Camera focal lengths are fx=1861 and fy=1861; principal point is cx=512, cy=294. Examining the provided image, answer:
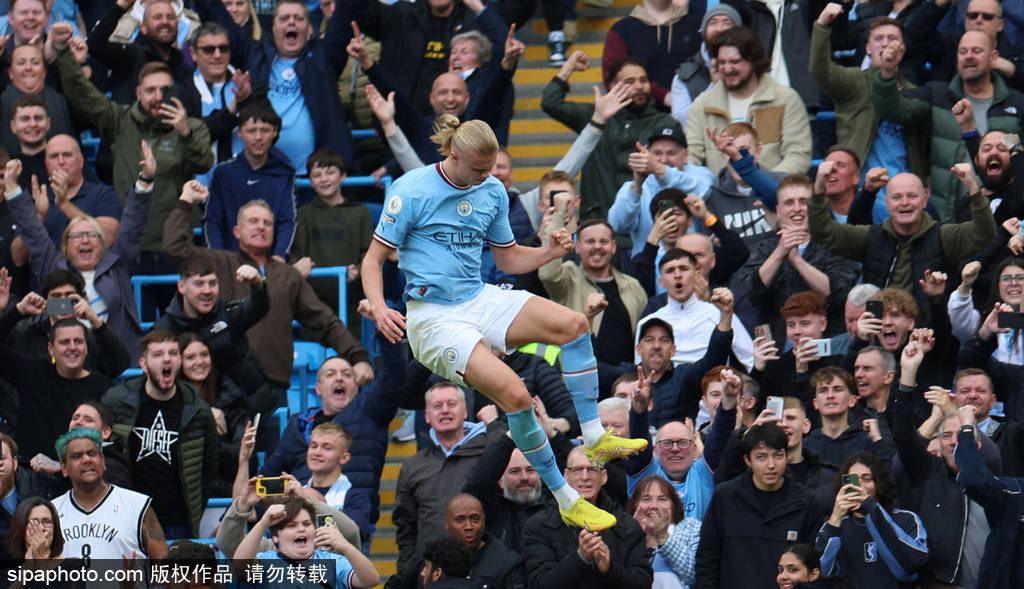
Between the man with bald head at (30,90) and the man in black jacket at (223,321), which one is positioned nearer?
the man in black jacket at (223,321)

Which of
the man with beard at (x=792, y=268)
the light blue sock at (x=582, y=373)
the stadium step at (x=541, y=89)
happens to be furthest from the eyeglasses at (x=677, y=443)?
the stadium step at (x=541, y=89)

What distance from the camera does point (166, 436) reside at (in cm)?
1238

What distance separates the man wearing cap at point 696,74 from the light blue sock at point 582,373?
603 centimetres

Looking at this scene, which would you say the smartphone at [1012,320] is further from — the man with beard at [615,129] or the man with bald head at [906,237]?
the man with beard at [615,129]

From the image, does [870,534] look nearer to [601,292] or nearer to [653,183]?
[601,292]

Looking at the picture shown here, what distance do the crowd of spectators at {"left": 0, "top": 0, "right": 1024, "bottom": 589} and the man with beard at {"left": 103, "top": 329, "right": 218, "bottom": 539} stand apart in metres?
0.02

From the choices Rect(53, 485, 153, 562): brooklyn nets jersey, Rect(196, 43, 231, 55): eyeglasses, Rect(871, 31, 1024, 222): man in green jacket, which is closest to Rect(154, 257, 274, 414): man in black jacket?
Rect(53, 485, 153, 562): brooklyn nets jersey

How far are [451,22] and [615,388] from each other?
17.2 ft

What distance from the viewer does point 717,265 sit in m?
13.8

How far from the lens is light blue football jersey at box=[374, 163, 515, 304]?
9.26 meters

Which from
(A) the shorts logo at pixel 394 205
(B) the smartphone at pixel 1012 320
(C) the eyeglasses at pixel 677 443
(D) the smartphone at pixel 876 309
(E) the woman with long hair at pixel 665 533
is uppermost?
(A) the shorts logo at pixel 394 205

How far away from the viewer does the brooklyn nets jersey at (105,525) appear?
11516 millimetres

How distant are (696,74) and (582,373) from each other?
6.49 meters

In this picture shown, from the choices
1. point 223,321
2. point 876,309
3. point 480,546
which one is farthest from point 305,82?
point 480,546
